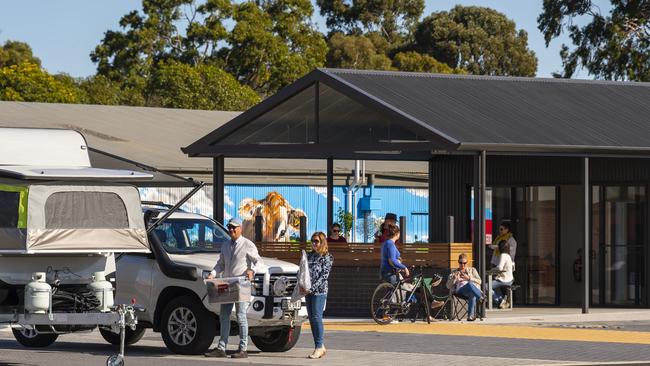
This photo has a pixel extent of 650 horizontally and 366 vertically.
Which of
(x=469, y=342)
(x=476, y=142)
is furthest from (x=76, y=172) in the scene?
(x=476, y=142)

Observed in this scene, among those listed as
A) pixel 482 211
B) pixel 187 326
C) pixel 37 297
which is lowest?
pixel 187 326

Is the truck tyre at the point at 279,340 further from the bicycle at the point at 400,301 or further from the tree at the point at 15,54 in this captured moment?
the tree at the point at 15,54

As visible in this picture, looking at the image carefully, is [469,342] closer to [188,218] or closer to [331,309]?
[188,218]

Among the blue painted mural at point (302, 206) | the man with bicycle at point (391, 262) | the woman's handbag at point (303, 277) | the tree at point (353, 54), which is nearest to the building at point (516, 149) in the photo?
the man with bicycle at point (391, 262)

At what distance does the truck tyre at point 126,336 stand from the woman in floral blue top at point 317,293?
2.72 m

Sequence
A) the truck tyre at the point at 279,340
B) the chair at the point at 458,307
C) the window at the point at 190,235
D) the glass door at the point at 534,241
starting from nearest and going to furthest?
the truck tyre at the point at 279,340 < the window at the point at 190,235 < the chair at the point at 458,307 < the glass door at the point at 534,241

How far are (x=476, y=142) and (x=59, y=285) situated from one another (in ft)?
31.4

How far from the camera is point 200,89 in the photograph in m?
76.9

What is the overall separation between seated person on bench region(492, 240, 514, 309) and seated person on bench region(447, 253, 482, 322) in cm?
265

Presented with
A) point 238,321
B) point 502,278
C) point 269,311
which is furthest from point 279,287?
point 502,278

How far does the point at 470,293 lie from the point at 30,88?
47929 millimetres

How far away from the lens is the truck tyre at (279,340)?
64.2 ft

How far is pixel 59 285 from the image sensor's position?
17.1 meters

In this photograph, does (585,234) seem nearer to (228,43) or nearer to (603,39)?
(603,39)
